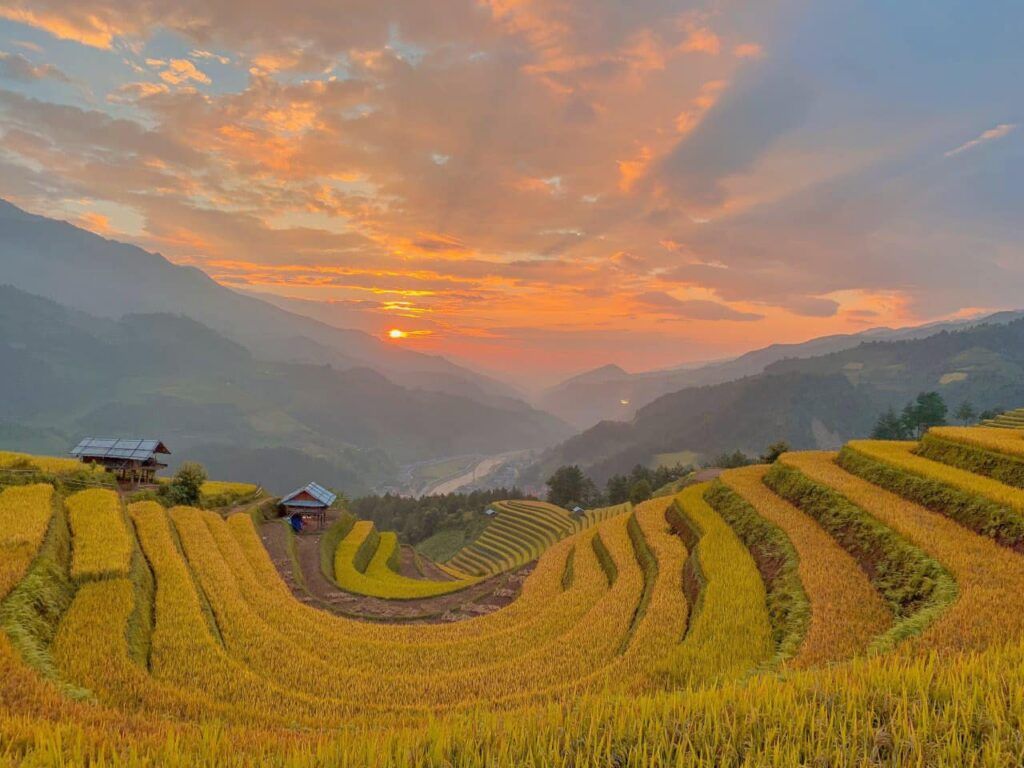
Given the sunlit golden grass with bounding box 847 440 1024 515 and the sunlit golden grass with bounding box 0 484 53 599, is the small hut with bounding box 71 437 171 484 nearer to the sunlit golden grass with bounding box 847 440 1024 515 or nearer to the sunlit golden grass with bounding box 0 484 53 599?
the sunlit golden grass with bounding box 0 484 53 599

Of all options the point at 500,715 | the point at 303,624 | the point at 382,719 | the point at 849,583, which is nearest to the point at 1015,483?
the point at 849,583

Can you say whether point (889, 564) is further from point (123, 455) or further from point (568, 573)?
point (123, 455)

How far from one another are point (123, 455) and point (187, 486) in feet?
28.5

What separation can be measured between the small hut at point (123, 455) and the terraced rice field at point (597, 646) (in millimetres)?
15761

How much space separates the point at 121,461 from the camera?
33062 mm

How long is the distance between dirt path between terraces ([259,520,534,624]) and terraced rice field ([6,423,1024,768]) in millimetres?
2008

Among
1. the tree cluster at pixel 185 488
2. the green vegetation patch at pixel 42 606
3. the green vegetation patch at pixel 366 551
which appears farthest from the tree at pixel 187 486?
the green vegetation patch at pixel 42 606

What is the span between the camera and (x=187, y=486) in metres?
28.8

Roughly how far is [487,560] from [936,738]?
2018 inches

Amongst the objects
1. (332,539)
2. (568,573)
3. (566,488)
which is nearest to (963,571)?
(568,573)

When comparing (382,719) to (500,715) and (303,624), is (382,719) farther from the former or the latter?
(303,624)

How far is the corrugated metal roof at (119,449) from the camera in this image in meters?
33.0

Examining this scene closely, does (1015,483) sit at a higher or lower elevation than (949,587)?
higher

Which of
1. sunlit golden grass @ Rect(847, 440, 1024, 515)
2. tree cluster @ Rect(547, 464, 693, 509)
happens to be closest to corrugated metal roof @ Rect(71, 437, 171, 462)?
sunlit golden grass @ Rect(847, 440, 1024, 515)
